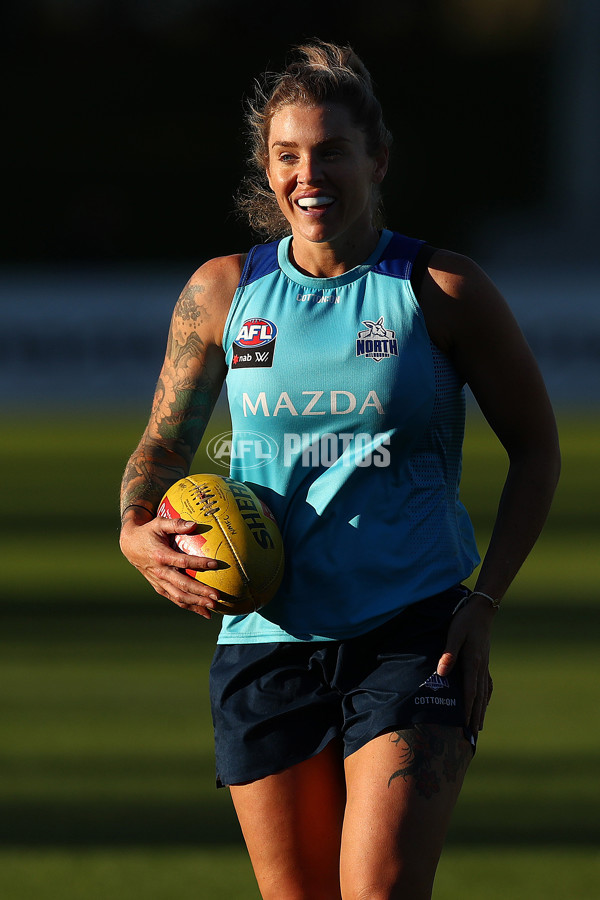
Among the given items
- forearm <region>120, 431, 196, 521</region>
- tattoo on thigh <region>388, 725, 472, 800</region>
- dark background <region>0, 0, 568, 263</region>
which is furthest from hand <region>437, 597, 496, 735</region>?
dark background <region>0, 0, 568, 263</region>

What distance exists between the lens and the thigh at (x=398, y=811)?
3418 mm

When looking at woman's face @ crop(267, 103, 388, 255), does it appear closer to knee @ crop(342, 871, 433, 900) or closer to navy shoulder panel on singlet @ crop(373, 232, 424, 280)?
navy shoulder panel on singlet @ crop(373, 232, 424, 280)

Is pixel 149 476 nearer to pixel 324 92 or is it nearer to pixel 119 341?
pixel 324 92

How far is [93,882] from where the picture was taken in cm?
545

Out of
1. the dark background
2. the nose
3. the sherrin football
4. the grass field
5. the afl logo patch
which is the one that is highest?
the dark background

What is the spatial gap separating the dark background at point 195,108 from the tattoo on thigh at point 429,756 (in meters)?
28.0

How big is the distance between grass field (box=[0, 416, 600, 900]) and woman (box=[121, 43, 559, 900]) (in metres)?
1.83

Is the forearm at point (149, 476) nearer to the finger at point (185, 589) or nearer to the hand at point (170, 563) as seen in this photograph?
the hand at point (170, 563)

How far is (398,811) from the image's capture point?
3455mm

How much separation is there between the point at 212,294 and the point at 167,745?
3643 millimetres

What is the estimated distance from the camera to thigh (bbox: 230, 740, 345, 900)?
368cm

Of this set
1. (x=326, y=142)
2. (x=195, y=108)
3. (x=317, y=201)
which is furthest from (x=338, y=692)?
(x=195, y=108)

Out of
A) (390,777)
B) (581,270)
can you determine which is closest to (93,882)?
(390,777)

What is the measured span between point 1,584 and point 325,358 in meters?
7.85
